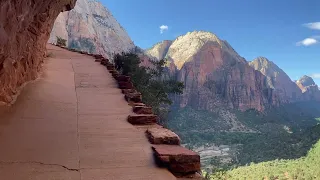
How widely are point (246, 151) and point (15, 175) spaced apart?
5551 centimetres

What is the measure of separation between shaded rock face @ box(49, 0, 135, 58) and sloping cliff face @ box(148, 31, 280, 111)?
1930cm

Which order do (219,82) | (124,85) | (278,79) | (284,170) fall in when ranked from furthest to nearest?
1. (278,79)
2. (219,82)
3. (284,170)
4. (124,85)

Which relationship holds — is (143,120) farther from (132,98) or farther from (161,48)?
(161,48)

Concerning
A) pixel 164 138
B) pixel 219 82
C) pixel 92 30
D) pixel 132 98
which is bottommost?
pixel 219 82

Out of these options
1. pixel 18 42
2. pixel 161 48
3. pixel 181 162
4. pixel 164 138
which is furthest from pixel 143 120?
pixel 161 48

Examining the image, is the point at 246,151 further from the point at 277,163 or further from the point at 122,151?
the point at 122,151

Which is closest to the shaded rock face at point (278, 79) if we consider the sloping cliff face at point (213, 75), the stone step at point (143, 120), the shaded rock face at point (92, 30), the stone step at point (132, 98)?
the sloping cliff face at point (213, 75)

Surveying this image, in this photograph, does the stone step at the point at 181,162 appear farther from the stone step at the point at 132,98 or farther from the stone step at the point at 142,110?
the stone step at the point at 132,98

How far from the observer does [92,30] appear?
70.2m

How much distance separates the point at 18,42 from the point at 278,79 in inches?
6580

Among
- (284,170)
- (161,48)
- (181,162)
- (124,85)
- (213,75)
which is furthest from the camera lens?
(161,48)

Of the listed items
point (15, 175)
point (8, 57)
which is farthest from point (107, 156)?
point (8, 57)

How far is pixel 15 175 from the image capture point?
9.09 feet

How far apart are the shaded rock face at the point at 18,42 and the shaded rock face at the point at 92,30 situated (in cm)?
4600
